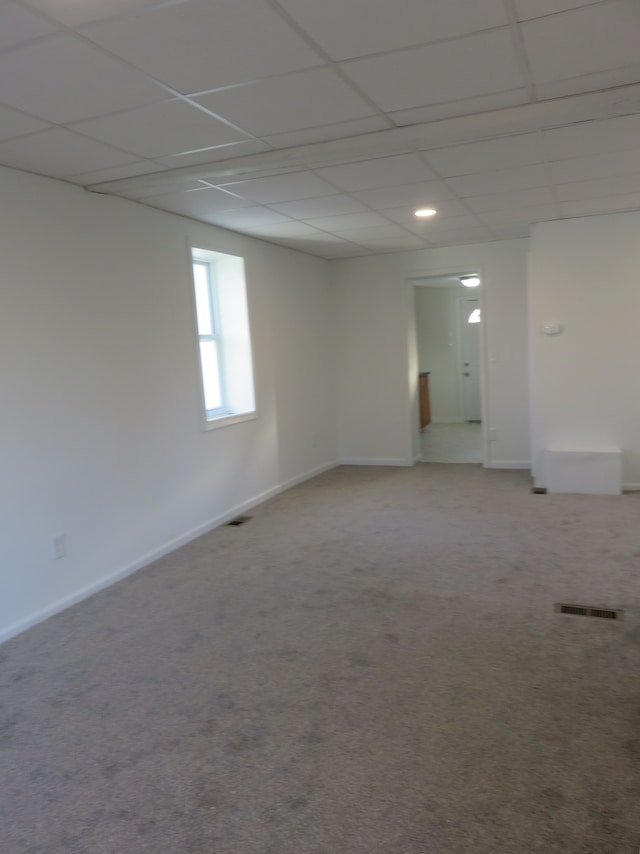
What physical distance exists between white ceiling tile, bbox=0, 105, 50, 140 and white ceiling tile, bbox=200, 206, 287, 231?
1.87 metres

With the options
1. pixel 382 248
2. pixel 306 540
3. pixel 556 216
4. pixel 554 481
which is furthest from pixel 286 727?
pixel 382 248

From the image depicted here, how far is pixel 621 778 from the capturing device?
191 centimetres

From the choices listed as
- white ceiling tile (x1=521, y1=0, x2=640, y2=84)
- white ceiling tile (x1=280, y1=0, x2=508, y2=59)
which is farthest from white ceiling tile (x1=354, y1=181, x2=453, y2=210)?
white ceiling tile (x1=280, y1=0, x2=508, y2=59)

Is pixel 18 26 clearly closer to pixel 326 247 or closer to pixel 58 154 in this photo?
pixel 58 154

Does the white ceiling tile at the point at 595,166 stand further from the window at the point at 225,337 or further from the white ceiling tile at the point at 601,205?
the window at the point at 225,337

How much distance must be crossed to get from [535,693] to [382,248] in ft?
16.1

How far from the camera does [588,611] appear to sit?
3045 mm

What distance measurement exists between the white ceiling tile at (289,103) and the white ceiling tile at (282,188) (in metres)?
0.73

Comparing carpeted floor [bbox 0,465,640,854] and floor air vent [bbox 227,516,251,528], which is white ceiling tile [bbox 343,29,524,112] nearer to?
carpeted floor [bbox 0,465,640,854]

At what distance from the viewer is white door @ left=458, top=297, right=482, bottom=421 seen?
10344 millimetres

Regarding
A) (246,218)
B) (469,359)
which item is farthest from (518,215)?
A: (469,359)

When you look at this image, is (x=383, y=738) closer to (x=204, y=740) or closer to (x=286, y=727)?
(x=286, y=727)

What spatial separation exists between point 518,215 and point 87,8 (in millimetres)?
4040

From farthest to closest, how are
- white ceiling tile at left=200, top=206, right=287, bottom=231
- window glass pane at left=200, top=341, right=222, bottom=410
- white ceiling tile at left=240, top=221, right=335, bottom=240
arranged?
window glass pane at left=200, top=341, right=222, bottom=410 < white ceiling tile at left=240, top=221, right=335, bottom=240 < white ceiling tile at left=200, top=206, right=287, bottom=231
